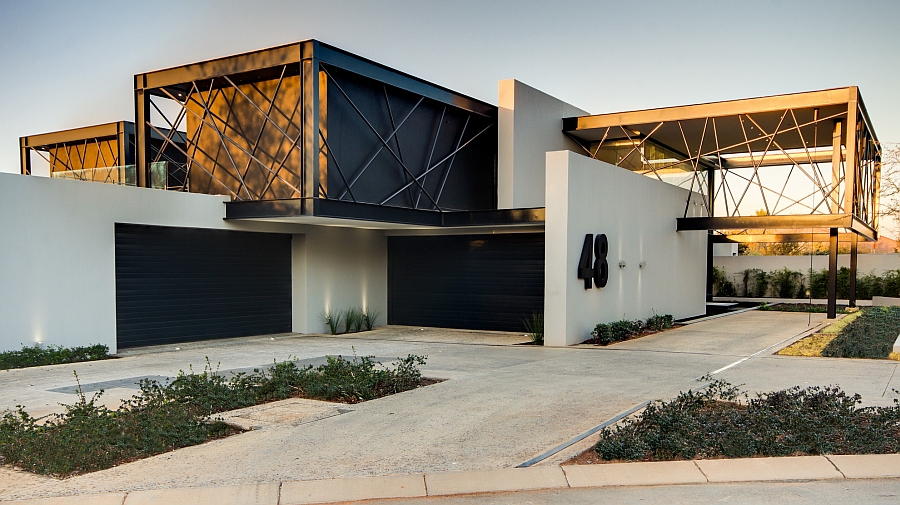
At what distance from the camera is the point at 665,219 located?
20844 mm

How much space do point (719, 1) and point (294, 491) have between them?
19225 millimetres

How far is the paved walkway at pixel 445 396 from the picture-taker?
595cm

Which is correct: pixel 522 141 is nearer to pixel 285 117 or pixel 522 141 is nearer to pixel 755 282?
pixel 285 117

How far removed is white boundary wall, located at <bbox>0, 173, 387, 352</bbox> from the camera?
12.4 m

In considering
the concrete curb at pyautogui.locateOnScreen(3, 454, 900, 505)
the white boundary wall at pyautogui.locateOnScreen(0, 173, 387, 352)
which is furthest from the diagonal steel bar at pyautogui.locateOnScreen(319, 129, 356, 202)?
the concrete curb at pyautogui.locateOnScreen(3, 454, 900, 505)

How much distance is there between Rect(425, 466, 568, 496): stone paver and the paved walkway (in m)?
0.22

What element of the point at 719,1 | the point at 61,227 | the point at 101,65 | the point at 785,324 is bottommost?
the point at 785,324

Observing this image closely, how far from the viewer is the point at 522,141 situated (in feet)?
67.9

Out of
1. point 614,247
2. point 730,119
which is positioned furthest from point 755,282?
point 614,247

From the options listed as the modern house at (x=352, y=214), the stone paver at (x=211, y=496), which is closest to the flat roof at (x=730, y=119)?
the modern house at (x=352, y=214)

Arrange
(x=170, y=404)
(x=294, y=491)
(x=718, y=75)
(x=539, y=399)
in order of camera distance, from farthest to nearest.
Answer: (x=718, y=75) → (x=539, y=399) → (x=170, y=404) → (x=294, y=491)

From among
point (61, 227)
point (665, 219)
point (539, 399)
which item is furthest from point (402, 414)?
point (665, 219)

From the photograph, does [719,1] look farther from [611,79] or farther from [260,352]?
[260,352]

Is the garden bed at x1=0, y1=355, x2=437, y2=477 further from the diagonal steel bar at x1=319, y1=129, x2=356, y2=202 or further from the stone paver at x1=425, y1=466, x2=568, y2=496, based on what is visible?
the diagonal steel bar at x1=319, y1=129, x2=356, y2=202
